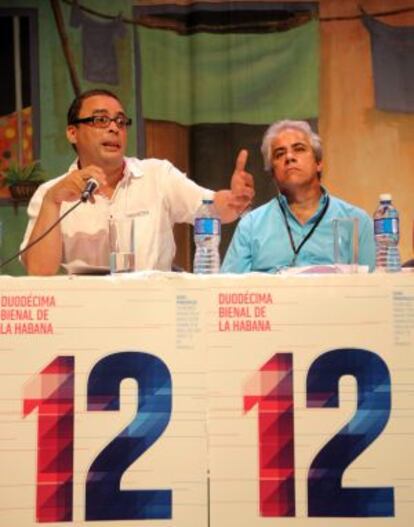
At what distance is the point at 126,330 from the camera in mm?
1489

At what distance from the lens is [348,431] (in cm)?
146

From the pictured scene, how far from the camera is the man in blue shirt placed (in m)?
2.48

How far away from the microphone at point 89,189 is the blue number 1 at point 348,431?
64 centimetres

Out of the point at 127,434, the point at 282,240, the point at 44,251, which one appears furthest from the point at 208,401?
the point at 282,240

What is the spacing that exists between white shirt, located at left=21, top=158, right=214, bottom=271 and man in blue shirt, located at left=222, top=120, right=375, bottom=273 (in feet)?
0.70

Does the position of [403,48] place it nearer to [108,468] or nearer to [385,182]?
[385,182]

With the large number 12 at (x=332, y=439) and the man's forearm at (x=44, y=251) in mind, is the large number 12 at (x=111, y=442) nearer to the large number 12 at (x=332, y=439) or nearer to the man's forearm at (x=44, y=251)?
the large number 12 at (x=332, y=439)

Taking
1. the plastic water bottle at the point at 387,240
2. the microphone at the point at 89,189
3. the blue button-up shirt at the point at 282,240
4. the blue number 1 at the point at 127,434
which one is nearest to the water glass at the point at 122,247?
the microphone at the point at 89,189

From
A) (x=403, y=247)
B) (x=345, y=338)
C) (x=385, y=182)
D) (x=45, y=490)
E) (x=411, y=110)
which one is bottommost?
(x=45, y=490)

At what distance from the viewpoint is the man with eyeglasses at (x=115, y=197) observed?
2357mm

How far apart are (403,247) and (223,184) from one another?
0.83 meters

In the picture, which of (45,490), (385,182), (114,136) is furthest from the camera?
(385,182)

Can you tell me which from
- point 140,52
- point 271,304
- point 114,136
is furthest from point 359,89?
point 271,304

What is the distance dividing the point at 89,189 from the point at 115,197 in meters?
0.75
